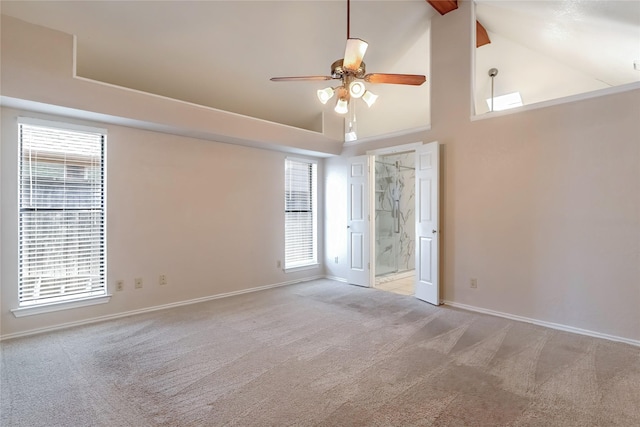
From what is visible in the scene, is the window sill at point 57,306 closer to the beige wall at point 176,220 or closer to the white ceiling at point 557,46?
the beige wall at point 176,220

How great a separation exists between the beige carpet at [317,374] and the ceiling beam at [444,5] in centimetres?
383

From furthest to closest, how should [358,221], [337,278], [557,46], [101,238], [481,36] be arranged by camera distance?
[337,278] < [358,221] < [481,36] < [557,46] < [101,238]

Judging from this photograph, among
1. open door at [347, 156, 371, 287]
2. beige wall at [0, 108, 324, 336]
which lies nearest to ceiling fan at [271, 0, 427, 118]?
beige wall at [0, 108, 324, 336]

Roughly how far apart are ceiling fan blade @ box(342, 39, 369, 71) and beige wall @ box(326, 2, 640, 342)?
2155 millimetres

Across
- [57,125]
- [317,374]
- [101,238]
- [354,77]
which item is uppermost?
[354,77]

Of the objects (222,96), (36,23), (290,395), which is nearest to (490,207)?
(290,395)

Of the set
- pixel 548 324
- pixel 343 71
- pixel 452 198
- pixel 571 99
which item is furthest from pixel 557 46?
pixel 548 324

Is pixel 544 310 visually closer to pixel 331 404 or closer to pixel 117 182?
pixel 331 404

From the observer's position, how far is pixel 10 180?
3.10 meters

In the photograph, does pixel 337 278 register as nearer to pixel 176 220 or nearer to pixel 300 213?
pixel 300 213

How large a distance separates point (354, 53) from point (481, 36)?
3198 millimetres

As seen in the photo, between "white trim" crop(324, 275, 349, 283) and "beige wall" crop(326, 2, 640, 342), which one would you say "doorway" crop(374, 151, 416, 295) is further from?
"beige wall" crop(326, 2, 640, 342)

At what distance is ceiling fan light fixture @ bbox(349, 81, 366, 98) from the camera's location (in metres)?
2.66

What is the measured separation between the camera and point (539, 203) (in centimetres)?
349
